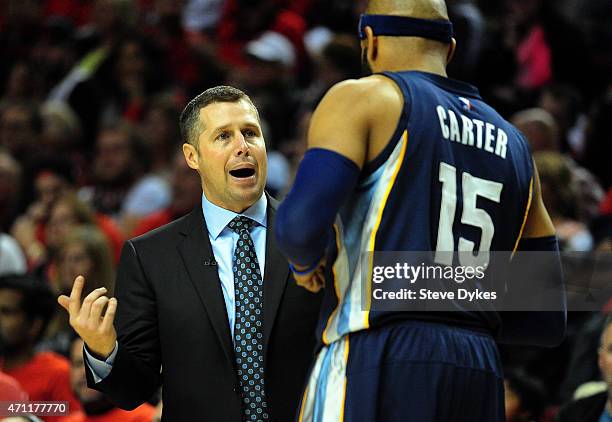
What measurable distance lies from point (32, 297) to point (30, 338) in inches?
9.4

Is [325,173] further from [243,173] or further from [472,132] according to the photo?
[243,173]

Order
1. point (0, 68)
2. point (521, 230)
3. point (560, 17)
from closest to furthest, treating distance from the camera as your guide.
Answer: point (521, 230)
point (560, 17)
point (0, 68)

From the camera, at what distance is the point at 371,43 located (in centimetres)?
332

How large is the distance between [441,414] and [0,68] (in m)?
9.46

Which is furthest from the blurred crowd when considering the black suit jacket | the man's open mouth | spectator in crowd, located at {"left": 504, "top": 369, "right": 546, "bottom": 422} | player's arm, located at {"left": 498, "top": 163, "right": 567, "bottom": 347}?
player's arm, located at {"left": 498, "top": 163, "right": 567, "bottom": 347}

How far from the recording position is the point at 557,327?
3.59 m

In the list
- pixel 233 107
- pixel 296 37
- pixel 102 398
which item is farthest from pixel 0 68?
pixel 233 107

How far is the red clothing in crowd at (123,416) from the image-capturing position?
5.54 m

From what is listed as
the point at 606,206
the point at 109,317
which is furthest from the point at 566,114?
the point at 109,317

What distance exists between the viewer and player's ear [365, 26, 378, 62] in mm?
3312

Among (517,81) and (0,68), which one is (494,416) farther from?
(0,68)

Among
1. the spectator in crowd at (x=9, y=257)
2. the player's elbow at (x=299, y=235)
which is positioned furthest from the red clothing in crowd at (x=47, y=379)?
the player's elbow at (x=299, y=235)

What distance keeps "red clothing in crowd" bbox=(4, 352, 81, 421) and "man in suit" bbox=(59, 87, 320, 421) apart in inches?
103

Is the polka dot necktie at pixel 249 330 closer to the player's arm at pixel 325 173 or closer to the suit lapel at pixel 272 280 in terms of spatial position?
the suit lapel at pixel 272 280
